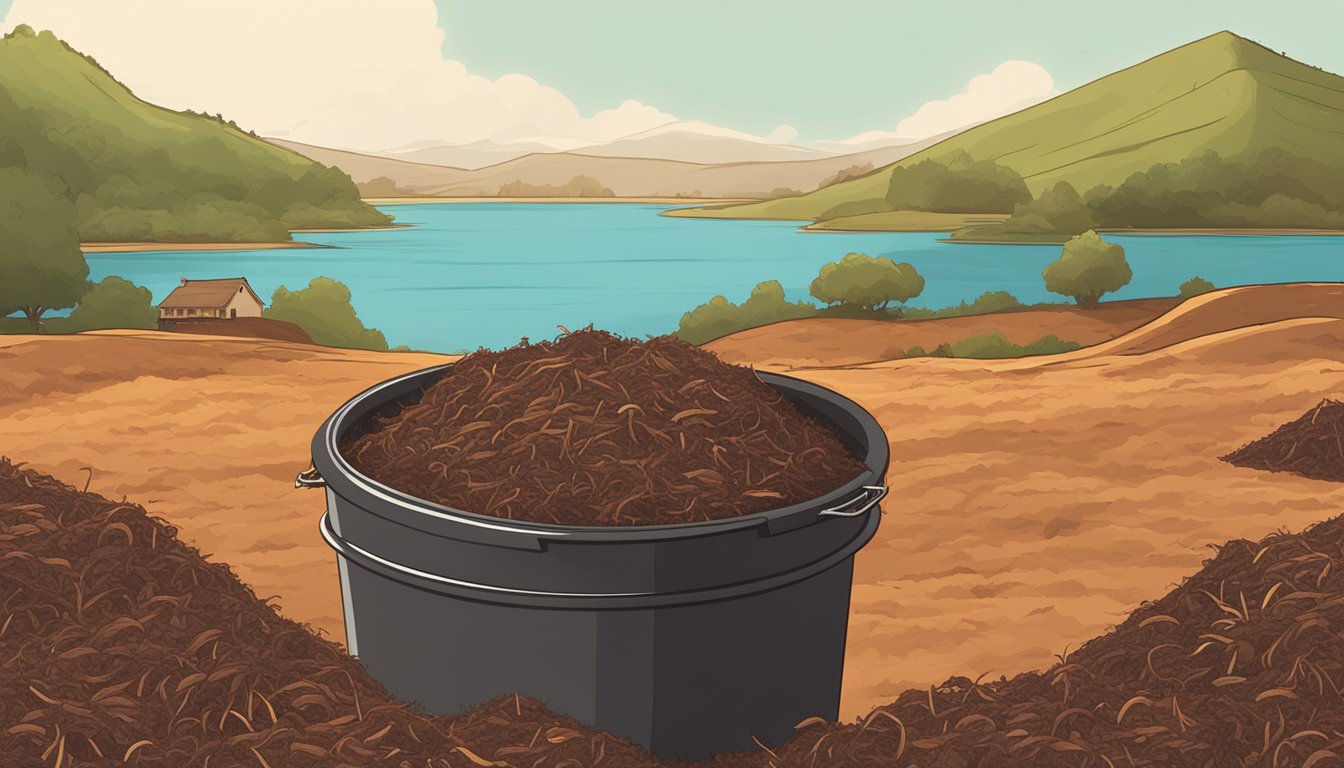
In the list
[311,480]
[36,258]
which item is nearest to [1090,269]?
[311,480]

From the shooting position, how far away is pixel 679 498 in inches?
97.5

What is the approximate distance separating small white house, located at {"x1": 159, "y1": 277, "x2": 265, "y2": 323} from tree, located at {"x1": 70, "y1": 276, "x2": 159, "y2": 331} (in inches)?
19.2

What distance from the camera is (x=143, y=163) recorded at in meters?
17.9

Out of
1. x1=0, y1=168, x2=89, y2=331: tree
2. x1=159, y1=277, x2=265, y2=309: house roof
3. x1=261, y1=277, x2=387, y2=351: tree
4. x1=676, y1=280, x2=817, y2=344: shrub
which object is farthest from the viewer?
x1=676, y1=280, x2=817, y2=344: shrub

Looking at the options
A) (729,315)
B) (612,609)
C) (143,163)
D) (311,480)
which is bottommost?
(729,315)

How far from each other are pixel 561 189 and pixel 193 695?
1569 cm

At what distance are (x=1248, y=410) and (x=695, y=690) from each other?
8329 millimetres

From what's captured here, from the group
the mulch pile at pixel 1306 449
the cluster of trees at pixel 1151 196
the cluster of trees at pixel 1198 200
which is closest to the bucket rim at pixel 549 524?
the mulch pile at pixel 1306 449

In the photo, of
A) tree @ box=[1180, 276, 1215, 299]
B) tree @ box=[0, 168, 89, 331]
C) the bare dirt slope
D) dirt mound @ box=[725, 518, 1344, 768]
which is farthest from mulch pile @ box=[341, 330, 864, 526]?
tree @ box=[1180, 276, 1215, 299]

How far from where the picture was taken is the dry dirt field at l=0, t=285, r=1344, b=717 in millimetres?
4926

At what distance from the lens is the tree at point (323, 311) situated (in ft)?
49.8

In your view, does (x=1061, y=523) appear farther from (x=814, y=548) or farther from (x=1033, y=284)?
(x=1033, y=284)

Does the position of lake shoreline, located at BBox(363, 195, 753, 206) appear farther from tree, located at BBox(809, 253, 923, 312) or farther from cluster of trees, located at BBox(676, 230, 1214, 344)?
cluster of trees, located at BBox(676, 230, 1214, 344)

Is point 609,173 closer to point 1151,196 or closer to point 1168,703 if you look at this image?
point 1151,196
